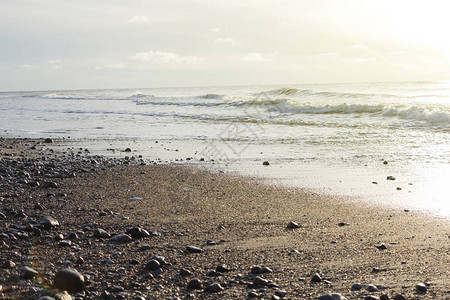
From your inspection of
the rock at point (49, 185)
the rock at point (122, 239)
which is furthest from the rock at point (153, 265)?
the rock at point (49, 185)

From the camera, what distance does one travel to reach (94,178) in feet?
24.0

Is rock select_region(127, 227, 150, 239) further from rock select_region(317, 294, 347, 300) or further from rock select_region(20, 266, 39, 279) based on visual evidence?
rock select_region(317, 294, 347, 300)

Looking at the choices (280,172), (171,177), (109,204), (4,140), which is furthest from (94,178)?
(4,140)

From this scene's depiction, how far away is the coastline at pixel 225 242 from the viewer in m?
2.92

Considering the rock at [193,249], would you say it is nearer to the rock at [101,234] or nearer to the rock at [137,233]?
the rock at [137,233]

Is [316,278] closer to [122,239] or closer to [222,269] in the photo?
[222,269]

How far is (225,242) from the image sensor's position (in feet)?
13.0

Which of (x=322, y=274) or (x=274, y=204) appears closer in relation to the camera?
(x=322, y=274)

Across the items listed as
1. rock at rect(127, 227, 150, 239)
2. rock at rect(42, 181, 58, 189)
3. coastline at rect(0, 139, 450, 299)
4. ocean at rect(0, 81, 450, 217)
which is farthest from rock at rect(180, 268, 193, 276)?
rock at rect(42, 181, 58, 189)

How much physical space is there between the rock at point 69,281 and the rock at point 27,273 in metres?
0.21

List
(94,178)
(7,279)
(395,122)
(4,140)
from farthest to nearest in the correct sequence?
(395,122)
(4,140)
(94,178)
(7,279)

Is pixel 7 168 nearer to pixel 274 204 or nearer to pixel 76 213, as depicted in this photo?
pixel 76 213

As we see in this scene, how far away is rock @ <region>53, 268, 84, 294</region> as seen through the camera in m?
2.74

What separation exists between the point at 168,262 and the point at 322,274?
122 centimetres
